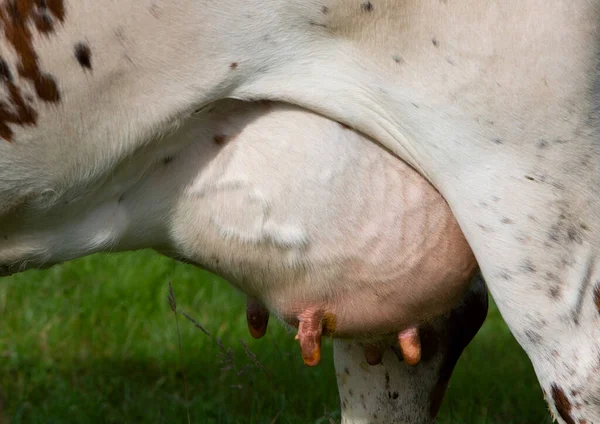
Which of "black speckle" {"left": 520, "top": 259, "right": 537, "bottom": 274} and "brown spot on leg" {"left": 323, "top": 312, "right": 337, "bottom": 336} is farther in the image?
"brown spot on leg" {"left": 323, "top": 312, "right": 337, "bottom": 336}

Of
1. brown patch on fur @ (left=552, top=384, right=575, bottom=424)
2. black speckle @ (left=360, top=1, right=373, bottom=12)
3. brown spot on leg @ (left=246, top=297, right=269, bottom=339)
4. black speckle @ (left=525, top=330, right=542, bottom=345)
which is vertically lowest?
brown spot on leg @ (left=246, top=297, right=269, bottom=339)

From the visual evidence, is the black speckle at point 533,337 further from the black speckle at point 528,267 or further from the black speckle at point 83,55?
the black speckle at point 83,55

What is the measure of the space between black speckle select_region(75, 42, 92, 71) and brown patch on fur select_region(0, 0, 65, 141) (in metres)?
0.05

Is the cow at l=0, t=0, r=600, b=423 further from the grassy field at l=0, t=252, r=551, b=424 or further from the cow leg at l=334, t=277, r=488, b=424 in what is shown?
the grassy field at l=0, t=252, r=551, b=424

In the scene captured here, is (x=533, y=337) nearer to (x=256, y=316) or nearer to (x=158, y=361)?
(x=256, y=316)

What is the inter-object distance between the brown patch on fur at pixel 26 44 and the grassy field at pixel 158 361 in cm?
121

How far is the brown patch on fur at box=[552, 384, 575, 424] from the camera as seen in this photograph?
6.25 ft

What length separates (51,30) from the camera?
1.84m

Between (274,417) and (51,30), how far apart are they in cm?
159

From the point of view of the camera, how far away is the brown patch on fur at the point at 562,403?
190 centimetres

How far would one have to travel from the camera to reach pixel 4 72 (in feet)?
6.07

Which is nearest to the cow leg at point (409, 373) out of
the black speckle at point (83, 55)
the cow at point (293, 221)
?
the cow at point (293, 221)

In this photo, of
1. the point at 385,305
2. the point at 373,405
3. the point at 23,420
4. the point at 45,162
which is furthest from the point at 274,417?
the point at 45,162

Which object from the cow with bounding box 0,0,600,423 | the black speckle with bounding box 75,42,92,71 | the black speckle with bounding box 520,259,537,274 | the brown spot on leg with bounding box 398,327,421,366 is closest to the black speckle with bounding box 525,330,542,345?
the cow with bounding box 0,0,600,423
